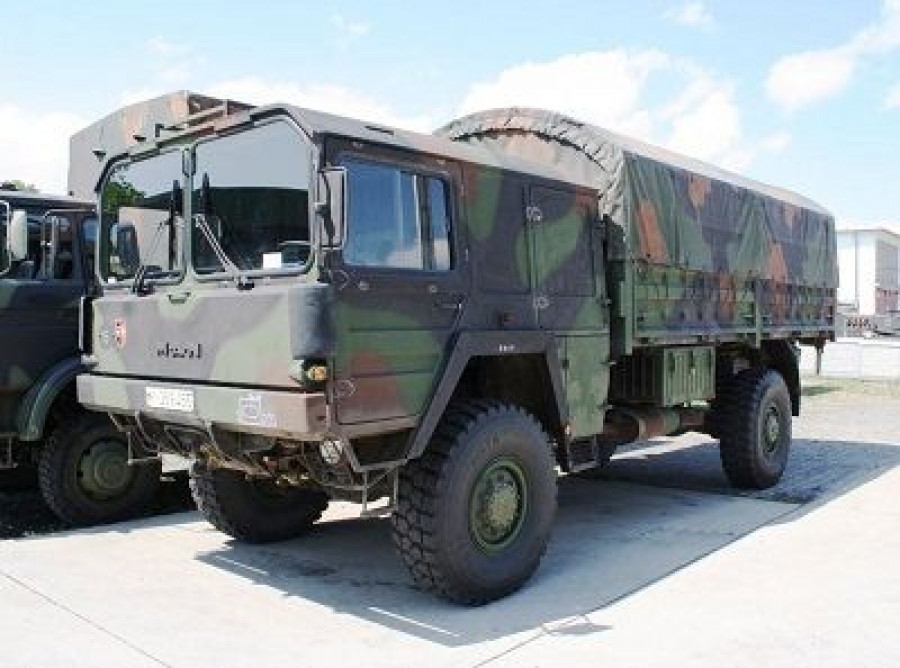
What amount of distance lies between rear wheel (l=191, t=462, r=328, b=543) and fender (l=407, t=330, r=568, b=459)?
5.48 ft

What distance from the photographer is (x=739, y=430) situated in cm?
766

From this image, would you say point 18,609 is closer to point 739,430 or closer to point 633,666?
point 633,666

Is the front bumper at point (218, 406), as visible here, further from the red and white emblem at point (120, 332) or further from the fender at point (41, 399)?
the fender at point (41, 399)

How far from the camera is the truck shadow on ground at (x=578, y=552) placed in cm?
462

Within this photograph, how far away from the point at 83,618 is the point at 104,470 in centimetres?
221

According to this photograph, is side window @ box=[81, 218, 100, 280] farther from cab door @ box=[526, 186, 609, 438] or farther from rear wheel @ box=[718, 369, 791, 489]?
rear wheel @ box=[718, 369, 791, 489]

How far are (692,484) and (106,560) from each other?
194 inches

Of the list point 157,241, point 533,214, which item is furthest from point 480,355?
point 157,241

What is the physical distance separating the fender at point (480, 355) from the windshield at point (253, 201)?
94 centimetres

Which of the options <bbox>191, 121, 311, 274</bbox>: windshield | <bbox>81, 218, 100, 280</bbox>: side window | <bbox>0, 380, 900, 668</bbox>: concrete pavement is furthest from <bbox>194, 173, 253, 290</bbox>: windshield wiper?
<bbox>81, 218, 100, 280</bbox>: side window

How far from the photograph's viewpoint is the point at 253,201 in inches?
175

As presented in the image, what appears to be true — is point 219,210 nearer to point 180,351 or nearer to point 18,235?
point 180,351

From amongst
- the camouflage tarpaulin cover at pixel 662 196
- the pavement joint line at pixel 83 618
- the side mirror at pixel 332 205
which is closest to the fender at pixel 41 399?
the pavement joint line at pixel 83 618

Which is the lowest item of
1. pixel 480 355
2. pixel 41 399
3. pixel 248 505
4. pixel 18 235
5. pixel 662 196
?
pixel 248 505
